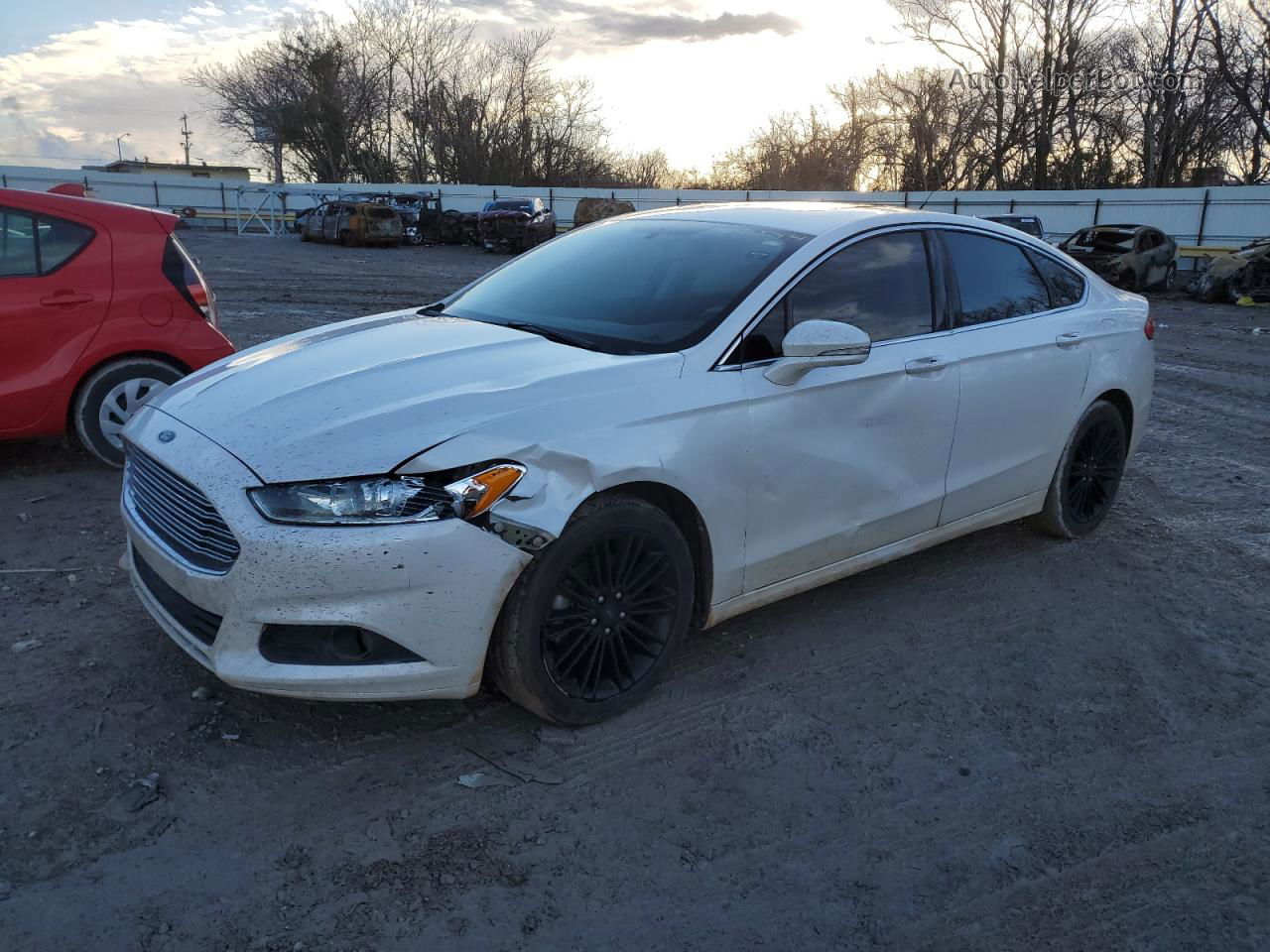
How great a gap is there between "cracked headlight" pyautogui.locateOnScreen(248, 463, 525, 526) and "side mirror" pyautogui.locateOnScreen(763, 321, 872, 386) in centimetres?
127

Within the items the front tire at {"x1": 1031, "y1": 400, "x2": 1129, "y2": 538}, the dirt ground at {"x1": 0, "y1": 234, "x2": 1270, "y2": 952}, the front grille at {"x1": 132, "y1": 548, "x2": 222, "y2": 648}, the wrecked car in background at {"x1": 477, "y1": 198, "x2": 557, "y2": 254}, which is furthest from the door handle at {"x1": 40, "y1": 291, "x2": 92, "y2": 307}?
the wrecked car in background at {"x1": 477, "y1": 198, "x2": 557, "y2": 254}

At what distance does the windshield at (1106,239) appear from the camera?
2034 cm

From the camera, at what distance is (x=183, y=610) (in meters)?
3.02

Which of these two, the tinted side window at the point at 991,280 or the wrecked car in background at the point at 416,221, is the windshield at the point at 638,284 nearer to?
the tinted side window at the point at 991,280

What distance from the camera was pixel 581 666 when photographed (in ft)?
10.3

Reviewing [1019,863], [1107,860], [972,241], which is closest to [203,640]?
[1019,863]

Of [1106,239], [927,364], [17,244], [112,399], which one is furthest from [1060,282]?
[1106,239]

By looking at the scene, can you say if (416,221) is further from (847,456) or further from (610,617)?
(610,617)

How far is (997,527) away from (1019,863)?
9.66 feet

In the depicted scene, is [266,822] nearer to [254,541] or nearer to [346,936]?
[346,936]

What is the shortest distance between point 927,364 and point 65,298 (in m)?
4.54

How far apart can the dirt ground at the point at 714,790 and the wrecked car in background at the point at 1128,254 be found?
17.9m

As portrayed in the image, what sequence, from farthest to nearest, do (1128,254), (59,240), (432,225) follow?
(432,225)
(1128,254)
(59,240)

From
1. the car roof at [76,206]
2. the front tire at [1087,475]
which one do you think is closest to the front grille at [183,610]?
the car roof at [76,206]
